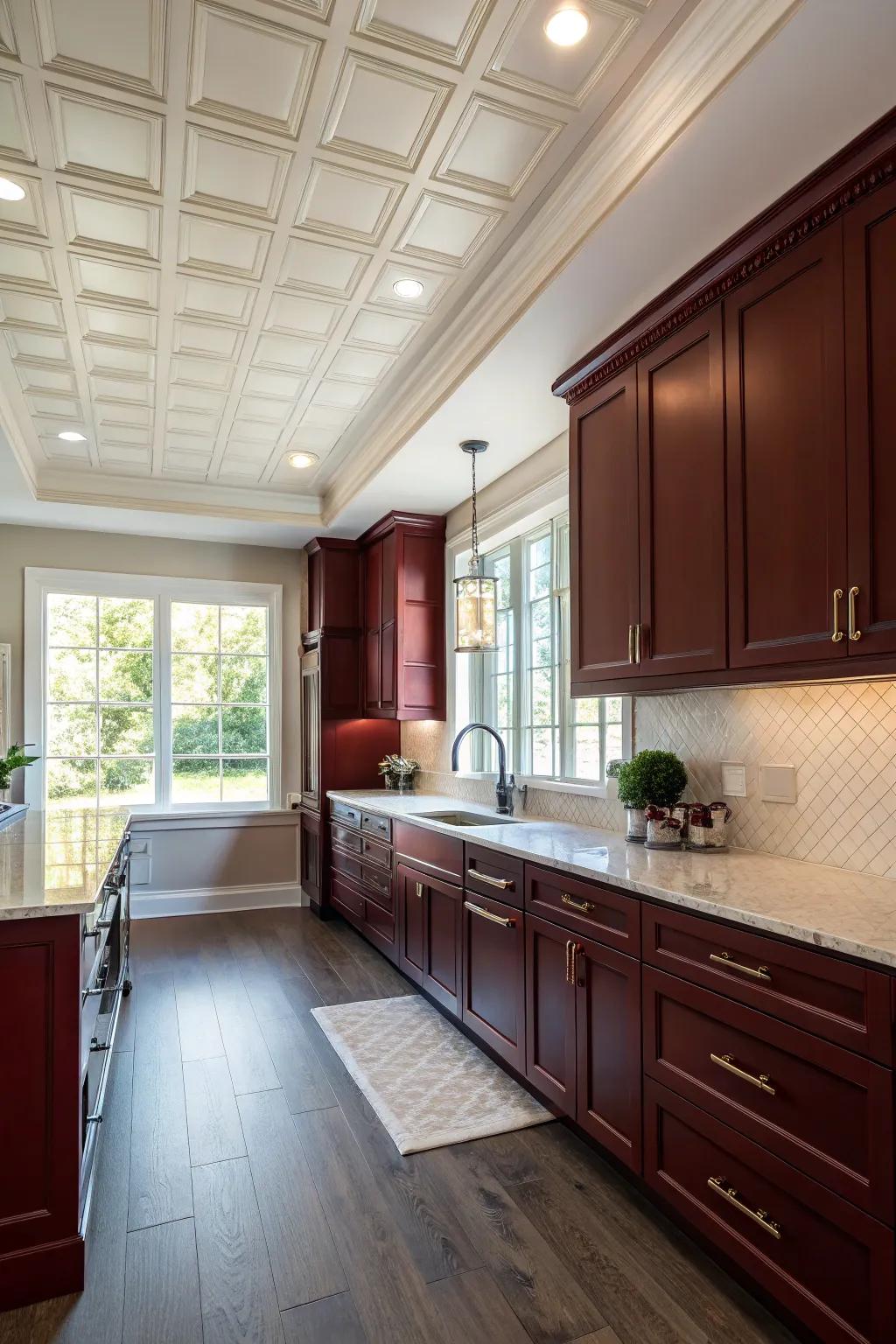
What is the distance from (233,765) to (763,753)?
4393 mm

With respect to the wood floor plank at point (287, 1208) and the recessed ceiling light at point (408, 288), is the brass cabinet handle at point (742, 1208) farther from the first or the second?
the recessed ceiling light at point (408, 288)

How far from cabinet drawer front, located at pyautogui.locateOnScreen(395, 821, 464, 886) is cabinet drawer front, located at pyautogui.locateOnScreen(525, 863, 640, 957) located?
0.64 meters

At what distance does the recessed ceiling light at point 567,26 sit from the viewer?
179 cm

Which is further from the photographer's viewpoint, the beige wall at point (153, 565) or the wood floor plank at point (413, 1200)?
the beige wall at point (153, 565)

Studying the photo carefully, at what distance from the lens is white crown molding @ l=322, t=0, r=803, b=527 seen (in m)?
1.67

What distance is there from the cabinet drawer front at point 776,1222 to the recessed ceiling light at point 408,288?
2644 millimetres

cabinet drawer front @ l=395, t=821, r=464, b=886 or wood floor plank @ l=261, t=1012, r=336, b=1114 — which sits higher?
cabinet drawer front @ l=395, t=821, r=464, b=886

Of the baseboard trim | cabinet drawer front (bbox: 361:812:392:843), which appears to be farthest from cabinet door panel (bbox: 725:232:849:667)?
the baseboard trim

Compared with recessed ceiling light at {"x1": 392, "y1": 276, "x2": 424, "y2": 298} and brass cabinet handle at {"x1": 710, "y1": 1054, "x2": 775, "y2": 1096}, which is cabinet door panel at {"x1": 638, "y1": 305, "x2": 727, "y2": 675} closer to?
recessed ceiling light at {"x1": 392, "y1": 276, "x2": 424, "y2": 298}

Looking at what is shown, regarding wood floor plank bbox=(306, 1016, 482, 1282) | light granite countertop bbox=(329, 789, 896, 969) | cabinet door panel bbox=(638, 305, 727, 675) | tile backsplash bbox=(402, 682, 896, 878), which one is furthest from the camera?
cabinet door panel bbox=(638, 305, 727, 675)

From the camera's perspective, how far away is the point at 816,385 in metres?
1.98

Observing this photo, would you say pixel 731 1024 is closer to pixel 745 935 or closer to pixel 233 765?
pixel 745 935

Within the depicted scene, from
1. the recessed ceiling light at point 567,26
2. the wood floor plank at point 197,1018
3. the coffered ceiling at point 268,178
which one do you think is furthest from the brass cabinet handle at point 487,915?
the recessed ceiling light at point 567,26

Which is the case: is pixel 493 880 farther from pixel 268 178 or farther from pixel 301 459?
pixel 301 459
